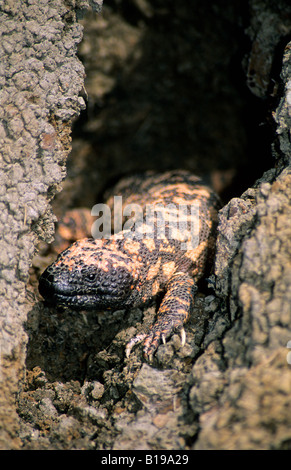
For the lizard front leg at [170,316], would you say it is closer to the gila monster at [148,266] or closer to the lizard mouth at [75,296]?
the gila monster at [148,266]

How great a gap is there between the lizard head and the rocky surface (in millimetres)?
170

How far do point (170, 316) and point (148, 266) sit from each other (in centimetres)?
47

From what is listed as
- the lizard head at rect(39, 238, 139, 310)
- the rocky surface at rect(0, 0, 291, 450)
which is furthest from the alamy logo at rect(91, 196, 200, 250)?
the rocky surface at rect(0, 0, 291, 450)

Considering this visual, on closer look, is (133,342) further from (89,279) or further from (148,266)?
(148,266)

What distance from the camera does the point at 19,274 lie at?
1.85m

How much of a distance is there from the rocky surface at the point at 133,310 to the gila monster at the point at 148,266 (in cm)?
13

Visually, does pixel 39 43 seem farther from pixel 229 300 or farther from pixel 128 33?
pixel 229 300

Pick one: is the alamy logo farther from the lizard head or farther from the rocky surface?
the rocky surface

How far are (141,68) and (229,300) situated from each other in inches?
104

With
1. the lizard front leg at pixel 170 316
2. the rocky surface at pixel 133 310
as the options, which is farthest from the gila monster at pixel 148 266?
the rocky surface at pixel 133 310

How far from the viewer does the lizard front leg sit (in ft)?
6.38

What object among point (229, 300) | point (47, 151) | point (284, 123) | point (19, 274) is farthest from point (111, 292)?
point (284, 123)

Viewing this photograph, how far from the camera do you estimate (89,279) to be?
2.15 metres
